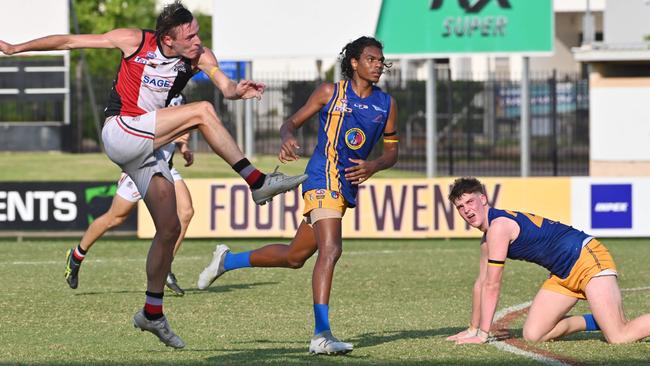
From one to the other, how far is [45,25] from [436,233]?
14.1 metres

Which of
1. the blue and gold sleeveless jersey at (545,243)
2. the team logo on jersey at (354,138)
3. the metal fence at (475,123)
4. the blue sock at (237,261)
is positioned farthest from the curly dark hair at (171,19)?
the metal fence at (475,123)

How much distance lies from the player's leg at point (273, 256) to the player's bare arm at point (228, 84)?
1.44 metres

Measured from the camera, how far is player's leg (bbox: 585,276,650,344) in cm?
974

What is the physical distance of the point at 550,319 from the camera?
32.5 feet

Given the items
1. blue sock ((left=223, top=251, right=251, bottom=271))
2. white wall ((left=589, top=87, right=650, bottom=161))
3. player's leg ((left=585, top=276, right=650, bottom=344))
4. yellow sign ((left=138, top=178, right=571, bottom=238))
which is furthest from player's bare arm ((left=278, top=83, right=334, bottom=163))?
white wall ((left=589, top=87, right=650, bottom=161))

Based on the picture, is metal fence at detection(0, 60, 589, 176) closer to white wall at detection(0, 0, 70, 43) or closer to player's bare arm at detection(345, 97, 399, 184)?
white wall at detection(0, 0, 70, 43)

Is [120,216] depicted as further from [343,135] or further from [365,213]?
[365,213]

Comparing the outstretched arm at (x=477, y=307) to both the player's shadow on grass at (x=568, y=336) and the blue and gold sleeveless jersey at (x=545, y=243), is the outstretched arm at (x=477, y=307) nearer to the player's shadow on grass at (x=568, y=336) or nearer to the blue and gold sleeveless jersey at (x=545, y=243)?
the blue and gold sleeveless jersey at (x=545, y=243)

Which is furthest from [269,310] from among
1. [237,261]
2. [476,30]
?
[476,30]

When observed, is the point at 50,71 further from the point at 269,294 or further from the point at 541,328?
the point at 541,328

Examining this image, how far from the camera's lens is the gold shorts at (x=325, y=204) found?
9492 mm

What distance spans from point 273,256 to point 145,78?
1.91 meters

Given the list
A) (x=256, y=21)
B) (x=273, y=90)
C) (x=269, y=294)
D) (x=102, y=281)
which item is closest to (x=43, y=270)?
(x=102, y=281)

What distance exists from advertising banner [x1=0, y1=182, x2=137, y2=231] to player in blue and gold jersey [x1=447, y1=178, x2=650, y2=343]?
1180 cm
